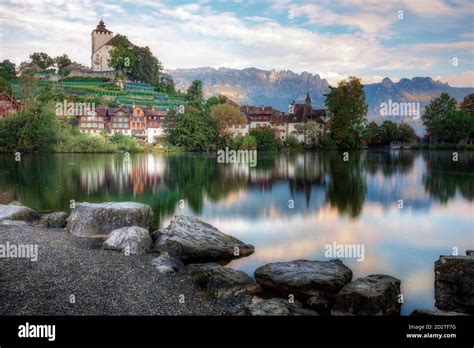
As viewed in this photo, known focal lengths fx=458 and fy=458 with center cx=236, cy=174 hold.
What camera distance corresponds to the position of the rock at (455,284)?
6148mm

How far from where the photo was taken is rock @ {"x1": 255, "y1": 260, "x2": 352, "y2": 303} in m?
7.20

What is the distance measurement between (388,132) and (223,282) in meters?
59.5

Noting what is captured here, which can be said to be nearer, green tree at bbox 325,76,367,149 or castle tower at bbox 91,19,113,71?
green tree at bbox 325,76,367,149

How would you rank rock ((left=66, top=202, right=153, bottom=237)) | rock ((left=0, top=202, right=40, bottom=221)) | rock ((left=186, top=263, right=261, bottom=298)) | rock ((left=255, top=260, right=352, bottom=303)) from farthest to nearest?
1. rock ((left=0, top=202, right=40, bottom=221))
2. rock ((left=66, top=202, right=153, bottom=237))
3. rock ((left=255, top=260, right=352, bottom=303))
4. rock ((left=186, top=263, right=261, bottom=298))

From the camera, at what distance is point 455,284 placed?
20.6ft

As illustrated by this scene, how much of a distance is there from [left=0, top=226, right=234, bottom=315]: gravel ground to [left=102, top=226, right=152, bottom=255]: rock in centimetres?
25

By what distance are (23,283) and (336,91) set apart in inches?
1842

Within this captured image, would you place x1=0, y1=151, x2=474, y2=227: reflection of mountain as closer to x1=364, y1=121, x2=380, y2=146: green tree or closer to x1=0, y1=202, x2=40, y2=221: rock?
x1=0, y1=202, x2=40, y2=221: rock

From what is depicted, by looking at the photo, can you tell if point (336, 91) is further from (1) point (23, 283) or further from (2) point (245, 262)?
(1) point (23, 283)

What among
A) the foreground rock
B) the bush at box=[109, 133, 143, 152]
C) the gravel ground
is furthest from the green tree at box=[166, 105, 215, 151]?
the foreground rock

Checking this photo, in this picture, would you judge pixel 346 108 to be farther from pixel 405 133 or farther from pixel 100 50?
pixel 100 50

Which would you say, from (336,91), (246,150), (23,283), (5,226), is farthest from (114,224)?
(336,91)

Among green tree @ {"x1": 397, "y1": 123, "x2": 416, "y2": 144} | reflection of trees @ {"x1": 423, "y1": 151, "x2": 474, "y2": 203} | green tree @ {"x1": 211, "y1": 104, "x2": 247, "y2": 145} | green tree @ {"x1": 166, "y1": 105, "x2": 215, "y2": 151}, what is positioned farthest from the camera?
green tree @ {"x1": 397, "y1": 123, "x2": 416, "y2": 144}

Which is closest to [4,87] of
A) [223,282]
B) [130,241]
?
[130,241]
